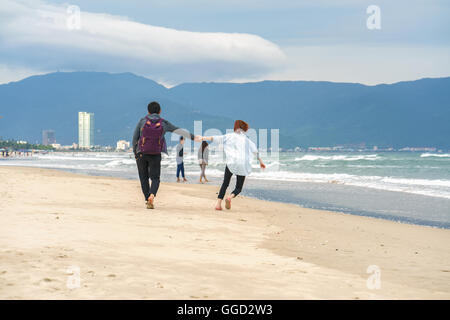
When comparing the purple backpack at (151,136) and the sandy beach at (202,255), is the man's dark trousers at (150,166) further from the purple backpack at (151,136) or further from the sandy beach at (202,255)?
the sandy beach at (202,255)

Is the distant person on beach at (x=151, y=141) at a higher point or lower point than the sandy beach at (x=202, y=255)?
higher

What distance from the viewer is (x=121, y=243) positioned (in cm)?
505

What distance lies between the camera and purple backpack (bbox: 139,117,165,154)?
27.0ft

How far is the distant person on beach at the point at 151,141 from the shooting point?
824 cm

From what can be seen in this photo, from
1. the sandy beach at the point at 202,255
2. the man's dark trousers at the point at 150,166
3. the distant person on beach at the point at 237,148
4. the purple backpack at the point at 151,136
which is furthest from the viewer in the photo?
the distant person on beach at the point at 237,148

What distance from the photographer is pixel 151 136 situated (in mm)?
8242

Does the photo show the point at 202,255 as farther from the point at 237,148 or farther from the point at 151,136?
the point at 237,148

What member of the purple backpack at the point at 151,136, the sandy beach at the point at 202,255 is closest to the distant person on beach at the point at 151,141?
the purple backpack at the point at 151,136

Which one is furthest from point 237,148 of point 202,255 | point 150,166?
point 202,255

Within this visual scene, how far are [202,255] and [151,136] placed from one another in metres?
3.91

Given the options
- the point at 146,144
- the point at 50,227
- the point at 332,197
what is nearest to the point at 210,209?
the point at 146,144

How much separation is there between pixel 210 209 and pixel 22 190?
4409mm

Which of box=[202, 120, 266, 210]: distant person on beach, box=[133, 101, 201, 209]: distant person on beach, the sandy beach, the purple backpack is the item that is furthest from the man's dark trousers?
box=[202, 120, 266, 210]: distant person on beach
